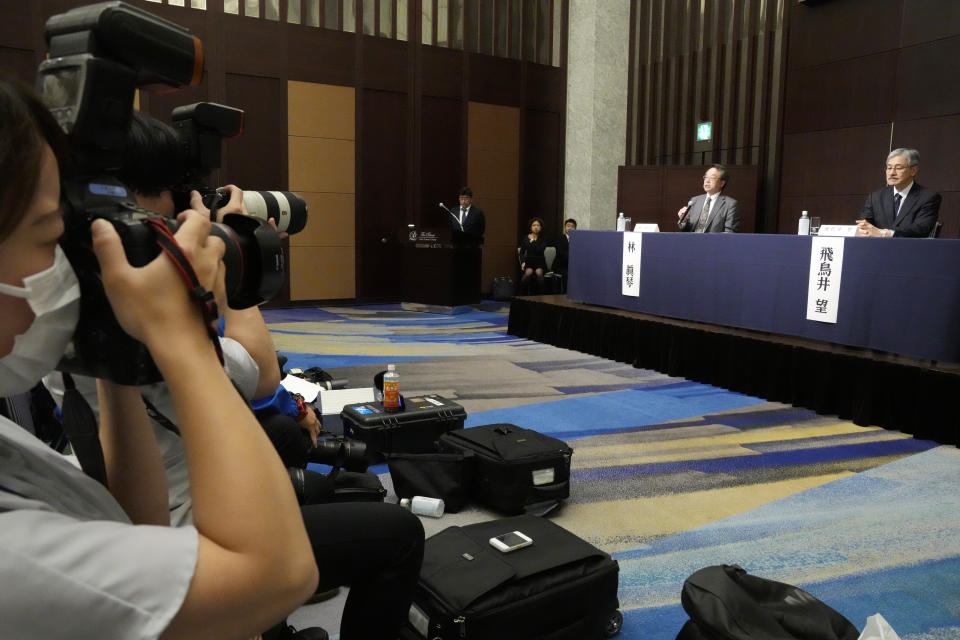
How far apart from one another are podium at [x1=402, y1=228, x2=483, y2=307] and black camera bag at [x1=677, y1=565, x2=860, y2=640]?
6377 millimetres

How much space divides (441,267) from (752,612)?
6.59 meters

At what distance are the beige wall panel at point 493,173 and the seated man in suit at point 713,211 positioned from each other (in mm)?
3805

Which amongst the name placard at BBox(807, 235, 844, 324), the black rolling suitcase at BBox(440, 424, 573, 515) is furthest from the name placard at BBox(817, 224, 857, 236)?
the black rolling suitcase at BBox(440, 424, 573, 515)

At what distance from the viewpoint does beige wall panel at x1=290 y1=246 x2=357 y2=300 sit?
8.15 meters

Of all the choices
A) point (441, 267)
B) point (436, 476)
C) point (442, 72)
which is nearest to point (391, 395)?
point (436, 476)

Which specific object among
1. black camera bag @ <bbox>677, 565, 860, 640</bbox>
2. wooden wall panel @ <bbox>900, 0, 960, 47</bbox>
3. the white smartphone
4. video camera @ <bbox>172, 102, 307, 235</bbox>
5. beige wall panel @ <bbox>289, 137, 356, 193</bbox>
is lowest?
the white smartphone

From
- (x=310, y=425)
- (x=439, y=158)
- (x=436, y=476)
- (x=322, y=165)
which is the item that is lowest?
(x=436, y=476)

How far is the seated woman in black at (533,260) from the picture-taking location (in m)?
8.51

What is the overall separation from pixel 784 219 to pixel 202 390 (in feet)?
24.7

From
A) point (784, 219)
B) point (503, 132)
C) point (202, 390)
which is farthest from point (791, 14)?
point (202, 390)

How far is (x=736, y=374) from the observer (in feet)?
14.8

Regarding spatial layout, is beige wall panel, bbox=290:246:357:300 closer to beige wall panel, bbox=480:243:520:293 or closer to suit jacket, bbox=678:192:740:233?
beige wall panel, bbox=480:243:520:293

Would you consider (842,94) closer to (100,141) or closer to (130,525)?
(100,141)

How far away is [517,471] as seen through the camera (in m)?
2.53
